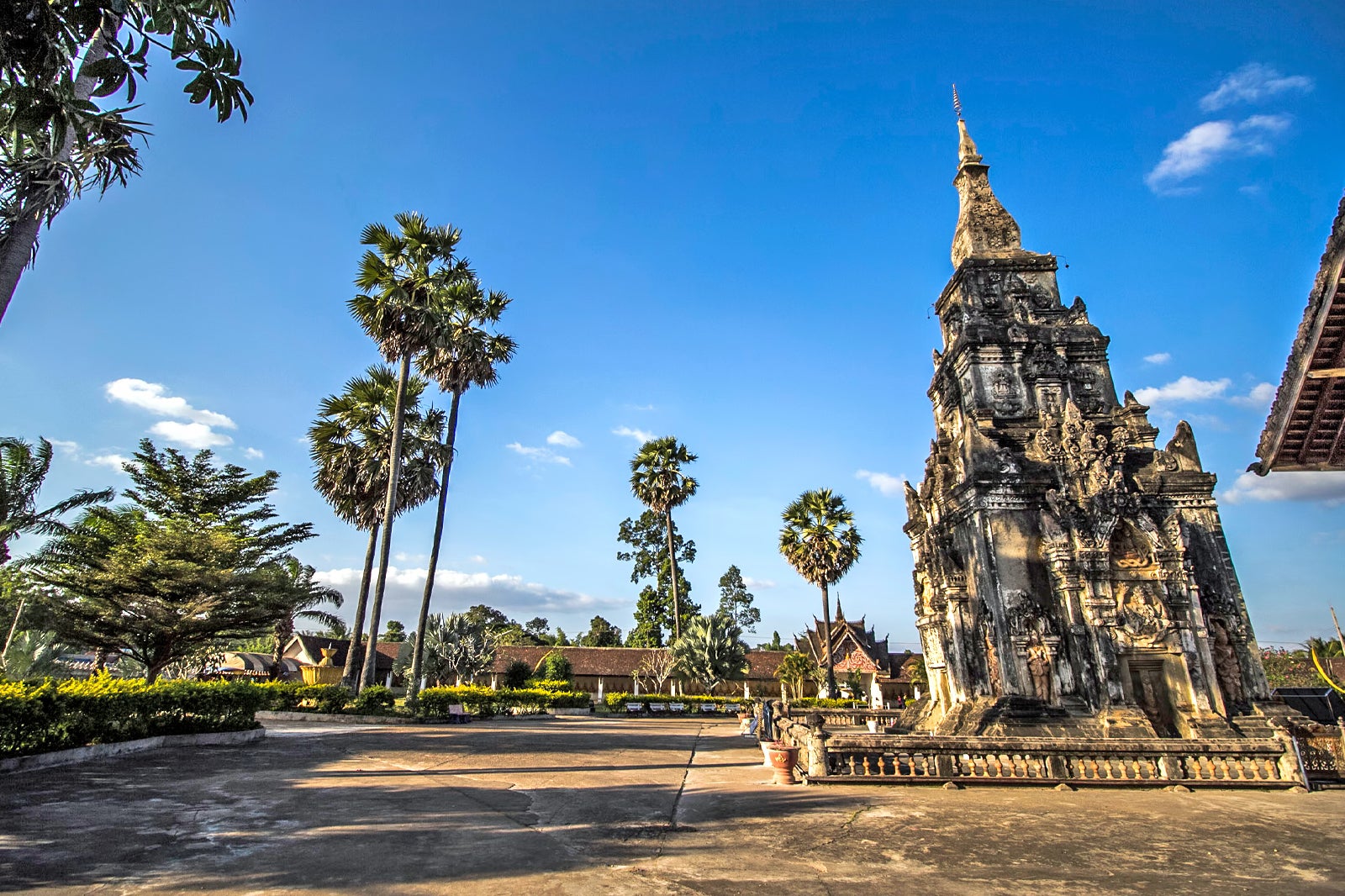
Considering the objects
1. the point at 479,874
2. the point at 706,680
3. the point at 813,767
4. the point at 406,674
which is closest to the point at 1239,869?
the point at 813,767

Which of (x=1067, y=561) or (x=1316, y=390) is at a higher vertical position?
(x=1316, y=390)

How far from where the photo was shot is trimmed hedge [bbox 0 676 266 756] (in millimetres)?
10484

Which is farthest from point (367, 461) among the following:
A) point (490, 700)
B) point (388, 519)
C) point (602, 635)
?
point (602, 635)

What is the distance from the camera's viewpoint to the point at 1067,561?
48.0 ft

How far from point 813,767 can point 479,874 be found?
715 centimetres

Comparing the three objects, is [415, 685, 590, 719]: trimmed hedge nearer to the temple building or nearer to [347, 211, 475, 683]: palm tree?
[347, 211, 475, 683]: palm tree

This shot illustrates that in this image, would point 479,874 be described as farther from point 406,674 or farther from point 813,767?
point 406,674

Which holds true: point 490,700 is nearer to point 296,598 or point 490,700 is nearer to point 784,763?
point 296,598

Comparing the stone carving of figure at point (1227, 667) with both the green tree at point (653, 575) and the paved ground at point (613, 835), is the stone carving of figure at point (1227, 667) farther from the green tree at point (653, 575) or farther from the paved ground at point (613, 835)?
the green tree at point (653, 575)

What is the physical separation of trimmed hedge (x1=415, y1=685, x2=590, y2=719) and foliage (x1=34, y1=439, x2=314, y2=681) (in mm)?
6539

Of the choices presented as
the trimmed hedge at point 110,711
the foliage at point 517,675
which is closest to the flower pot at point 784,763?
the trimmed hedge at point 110,711

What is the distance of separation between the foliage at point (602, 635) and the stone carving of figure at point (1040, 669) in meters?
59.9

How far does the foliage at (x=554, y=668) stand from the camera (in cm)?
4603

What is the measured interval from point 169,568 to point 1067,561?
25.3 metres
